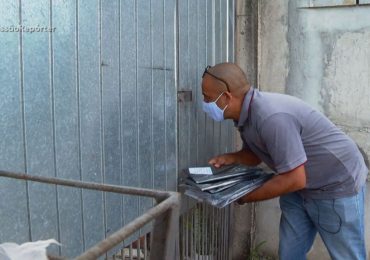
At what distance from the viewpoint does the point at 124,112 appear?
7.85ft

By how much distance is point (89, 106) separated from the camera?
6.97 ft

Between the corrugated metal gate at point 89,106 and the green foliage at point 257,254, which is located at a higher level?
the corrugated metal gate at point 89,106

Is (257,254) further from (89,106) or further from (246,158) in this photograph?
(89,106)

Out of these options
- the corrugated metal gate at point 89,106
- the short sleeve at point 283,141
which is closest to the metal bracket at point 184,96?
the corrugated metal gate at point 89,106

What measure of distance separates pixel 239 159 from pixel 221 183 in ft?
1.55

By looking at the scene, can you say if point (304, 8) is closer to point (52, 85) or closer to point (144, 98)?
point (144, 98)

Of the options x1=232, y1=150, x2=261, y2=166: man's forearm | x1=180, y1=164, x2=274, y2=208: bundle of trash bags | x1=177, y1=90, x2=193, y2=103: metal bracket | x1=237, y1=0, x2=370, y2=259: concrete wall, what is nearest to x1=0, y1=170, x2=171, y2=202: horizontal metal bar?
x1=180, y1=164, x2=274, y2=208: bundle of trash bags

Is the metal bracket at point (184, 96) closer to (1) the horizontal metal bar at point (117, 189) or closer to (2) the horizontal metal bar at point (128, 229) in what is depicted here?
(1) the horizontal metal bar at point (117, 189)

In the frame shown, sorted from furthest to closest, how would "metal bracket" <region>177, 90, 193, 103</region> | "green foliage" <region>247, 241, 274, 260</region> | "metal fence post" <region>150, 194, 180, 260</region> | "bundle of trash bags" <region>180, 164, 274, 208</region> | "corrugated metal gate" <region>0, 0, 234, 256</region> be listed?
"green foliage" <region>247, 241, 274, 260</region>, "metal bracket" <region>177, 90, 193, 103</region>, "bundle of trash bags" <region>180, 164, 274, 208</region>, "corrugated metal gate" <region>0, 0, 234, 256</region>, "metal fence post" <region>150, 194, 180, 260</region>

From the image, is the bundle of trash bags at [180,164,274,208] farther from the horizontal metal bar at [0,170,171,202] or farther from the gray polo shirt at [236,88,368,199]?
the horizontal metal bar at [0,170,171,202]

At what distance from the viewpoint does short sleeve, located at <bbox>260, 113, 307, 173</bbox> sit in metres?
2.51

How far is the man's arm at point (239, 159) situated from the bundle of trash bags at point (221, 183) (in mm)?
139

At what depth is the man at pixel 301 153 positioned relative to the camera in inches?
100

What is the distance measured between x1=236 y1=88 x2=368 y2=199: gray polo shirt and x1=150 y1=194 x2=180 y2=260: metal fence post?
149 centimetres
